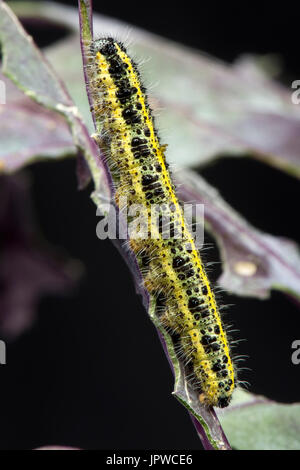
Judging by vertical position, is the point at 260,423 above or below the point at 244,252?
below

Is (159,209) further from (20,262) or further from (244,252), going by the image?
(20,262)

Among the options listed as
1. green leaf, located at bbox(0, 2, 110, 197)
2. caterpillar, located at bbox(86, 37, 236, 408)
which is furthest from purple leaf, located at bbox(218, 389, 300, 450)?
green leaf, located at bbox(0, 2, 110, 197)

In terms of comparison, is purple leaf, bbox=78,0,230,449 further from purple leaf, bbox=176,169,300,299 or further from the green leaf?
purple leaf, bbox=176,169,300,299

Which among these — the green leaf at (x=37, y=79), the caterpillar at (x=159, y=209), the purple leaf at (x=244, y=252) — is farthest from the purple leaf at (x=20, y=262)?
the caterpillar at (x=159, y=209)

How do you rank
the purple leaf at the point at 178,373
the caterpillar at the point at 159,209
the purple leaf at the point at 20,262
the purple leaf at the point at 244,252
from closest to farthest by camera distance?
the purple leaf at the point at 178,373 < the caterpillar at the point at 159,209 < the purple leaf at the point at 244,252 < the purple leaf at the point at 20,262

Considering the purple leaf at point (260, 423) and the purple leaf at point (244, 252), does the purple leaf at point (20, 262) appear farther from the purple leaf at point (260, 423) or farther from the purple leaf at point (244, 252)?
the purple leaf at point (260, 423)

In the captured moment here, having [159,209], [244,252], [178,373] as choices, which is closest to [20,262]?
[244,252]

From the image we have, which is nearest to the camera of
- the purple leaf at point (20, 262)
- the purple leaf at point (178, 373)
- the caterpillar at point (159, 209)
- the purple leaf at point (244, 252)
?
the purple leaf at point (178, 373)

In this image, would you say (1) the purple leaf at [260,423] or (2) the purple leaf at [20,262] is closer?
(1) the purple leaf at [260,423]

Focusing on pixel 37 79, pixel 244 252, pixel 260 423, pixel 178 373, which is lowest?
pixel 260 423
